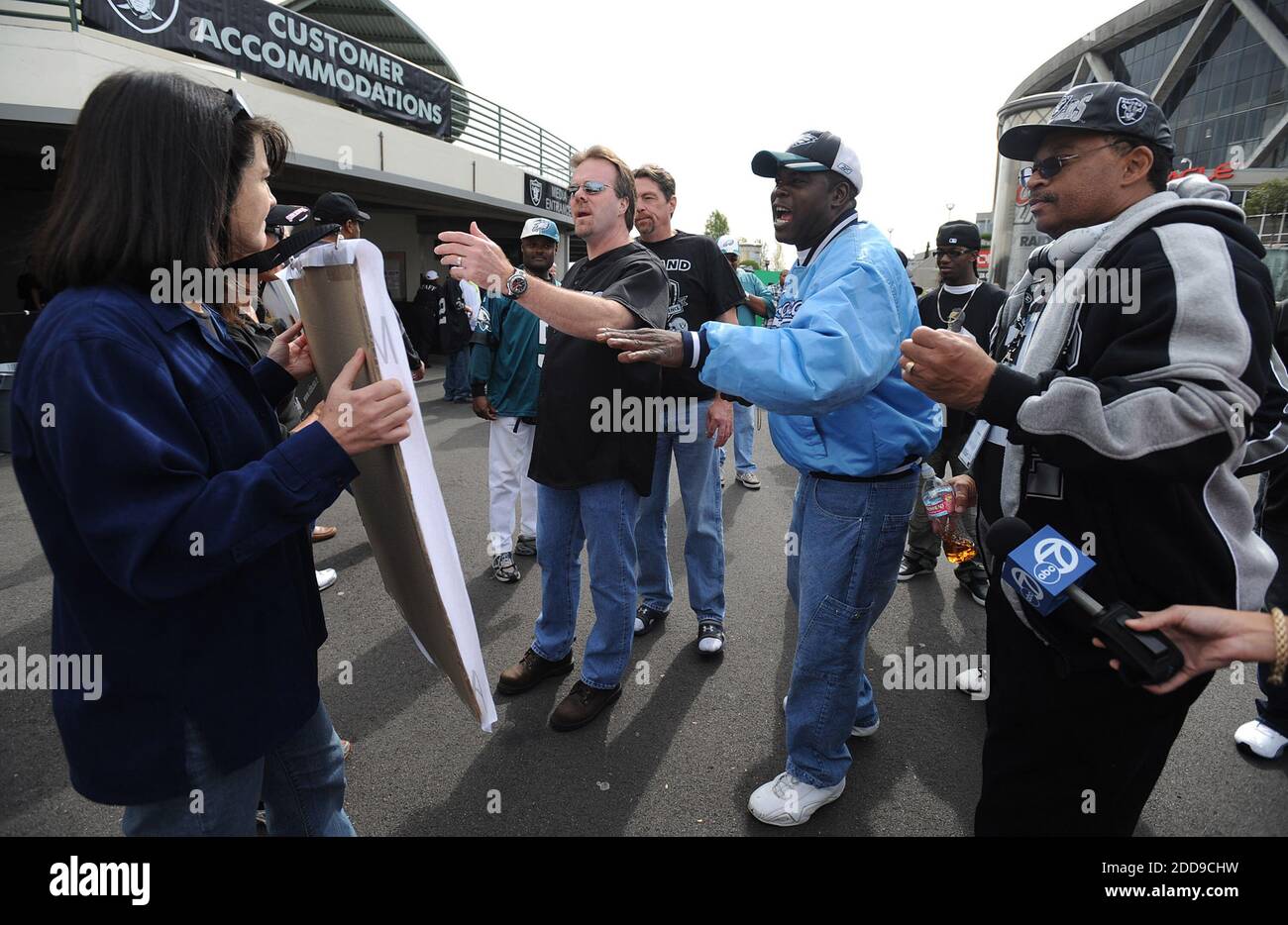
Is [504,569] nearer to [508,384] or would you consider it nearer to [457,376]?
[508,384]

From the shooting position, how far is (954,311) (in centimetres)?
459

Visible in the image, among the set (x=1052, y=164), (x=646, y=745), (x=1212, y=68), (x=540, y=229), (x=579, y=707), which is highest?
(x=1212, y=68)

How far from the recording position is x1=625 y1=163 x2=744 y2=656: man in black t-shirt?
360 centimetres

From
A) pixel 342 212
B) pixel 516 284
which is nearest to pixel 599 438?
pixel 516 284

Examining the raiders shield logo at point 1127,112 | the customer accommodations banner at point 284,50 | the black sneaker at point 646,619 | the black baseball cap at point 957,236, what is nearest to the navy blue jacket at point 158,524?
the raiders shield logo at point 1127,112

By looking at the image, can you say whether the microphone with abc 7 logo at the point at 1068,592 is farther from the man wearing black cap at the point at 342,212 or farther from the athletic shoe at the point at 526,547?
the man wearing black cap at the point at 342,212

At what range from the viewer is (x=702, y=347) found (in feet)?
6.37

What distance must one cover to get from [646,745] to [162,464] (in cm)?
224

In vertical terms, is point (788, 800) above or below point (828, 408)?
below

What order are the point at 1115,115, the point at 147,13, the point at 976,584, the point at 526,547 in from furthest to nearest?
the point at 147,13 < the point at 526,547 < the point at 976,584 < the point at 1115,115

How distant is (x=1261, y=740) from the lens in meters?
2.82

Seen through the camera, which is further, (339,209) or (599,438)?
(339,209)

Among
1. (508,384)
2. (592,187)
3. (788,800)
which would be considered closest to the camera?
(788,800)
